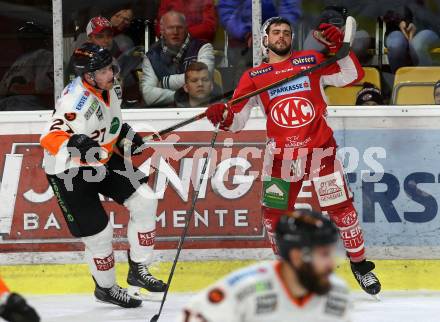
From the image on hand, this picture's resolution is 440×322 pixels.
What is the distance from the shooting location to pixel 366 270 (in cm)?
631

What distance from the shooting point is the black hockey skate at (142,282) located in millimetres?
6375

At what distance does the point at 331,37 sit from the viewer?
6234 mm

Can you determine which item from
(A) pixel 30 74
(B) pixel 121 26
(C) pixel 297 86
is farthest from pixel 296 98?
(A) pixel 30 74

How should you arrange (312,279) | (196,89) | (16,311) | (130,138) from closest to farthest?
1. (312,279)
2. (16,311)
3. (130,138)
4. (196,89)

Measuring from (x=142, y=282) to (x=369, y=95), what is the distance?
163cm

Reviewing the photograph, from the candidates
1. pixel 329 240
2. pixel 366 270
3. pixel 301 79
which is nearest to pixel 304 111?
pixel 301 79

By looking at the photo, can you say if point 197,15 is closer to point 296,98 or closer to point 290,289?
point 296,98

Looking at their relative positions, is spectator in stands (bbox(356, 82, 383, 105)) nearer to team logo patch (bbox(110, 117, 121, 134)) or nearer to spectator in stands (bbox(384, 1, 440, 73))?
spectator in stands (bbox(384, 1, 440, 73))

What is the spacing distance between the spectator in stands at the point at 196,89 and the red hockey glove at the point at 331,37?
90cm

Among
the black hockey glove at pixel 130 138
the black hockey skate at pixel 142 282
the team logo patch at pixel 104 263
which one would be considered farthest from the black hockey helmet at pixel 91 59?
the black hockey skate at pixel 142 282

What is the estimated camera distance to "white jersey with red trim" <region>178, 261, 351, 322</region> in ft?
11.4

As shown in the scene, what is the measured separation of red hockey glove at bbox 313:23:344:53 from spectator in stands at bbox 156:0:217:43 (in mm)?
855

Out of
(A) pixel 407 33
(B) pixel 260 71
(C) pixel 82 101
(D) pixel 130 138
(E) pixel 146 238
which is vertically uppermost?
(A) pixel 407 33

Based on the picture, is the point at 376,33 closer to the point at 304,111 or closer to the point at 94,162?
the point at 304,111
